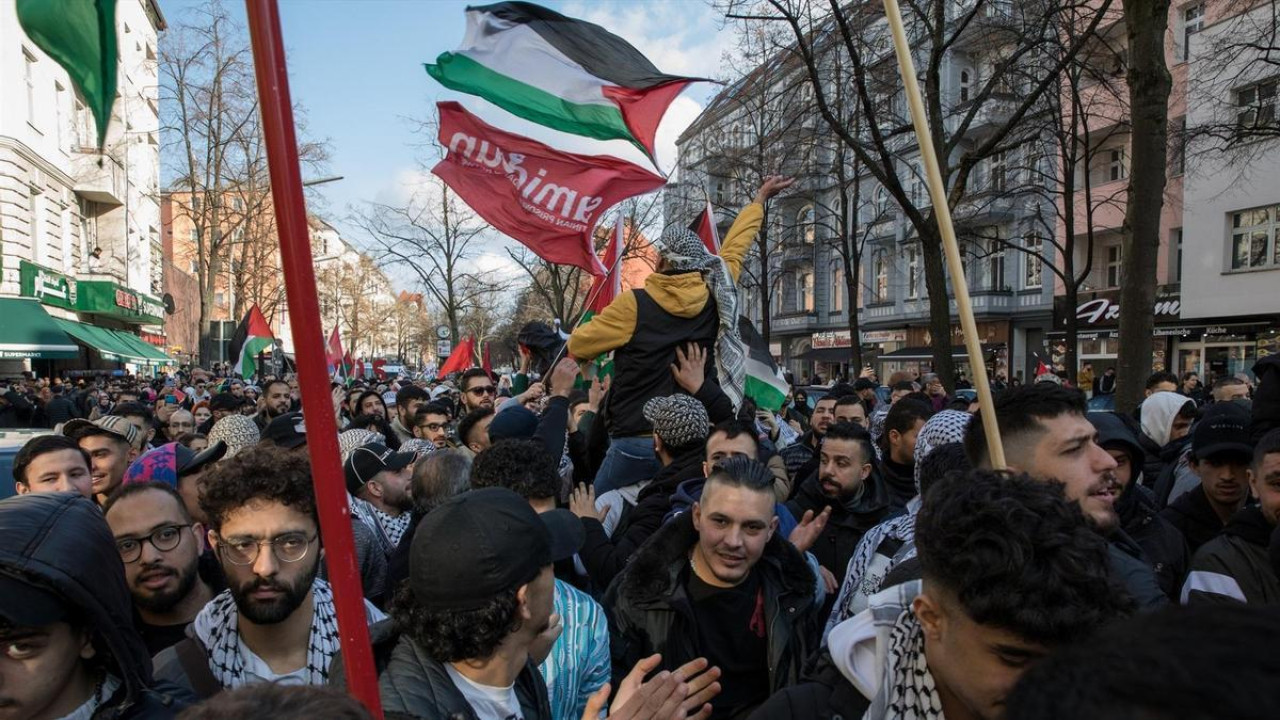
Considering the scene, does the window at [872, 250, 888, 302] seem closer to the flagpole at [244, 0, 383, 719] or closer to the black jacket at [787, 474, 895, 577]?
the black jacket at [787, 474, 895, 577]

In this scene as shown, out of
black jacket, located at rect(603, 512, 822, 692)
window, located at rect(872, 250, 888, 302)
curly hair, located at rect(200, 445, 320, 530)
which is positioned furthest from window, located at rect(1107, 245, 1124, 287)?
curly hair, located at rect(200, 445, 320, 530)

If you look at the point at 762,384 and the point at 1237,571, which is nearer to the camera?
the point at 1237,571

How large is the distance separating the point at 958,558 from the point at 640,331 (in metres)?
3.51

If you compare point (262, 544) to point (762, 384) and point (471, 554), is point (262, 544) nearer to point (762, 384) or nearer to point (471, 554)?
point (471, 554)

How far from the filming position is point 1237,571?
2.76 m

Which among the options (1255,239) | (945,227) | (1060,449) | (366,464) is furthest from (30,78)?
(1255,239)

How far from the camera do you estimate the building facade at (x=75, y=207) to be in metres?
2.18

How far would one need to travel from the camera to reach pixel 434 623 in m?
1.93

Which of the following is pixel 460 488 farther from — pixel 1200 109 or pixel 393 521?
pixel 1200 109

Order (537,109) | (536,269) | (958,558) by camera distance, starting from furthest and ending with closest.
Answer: (536,269) → (537,109) → (958,558)

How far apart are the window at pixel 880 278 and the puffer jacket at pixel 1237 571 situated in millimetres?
41523

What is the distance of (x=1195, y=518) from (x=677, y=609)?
3.20 m

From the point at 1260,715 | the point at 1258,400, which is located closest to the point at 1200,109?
the point at 1258,400

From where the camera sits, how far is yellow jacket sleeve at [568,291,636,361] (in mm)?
4914
